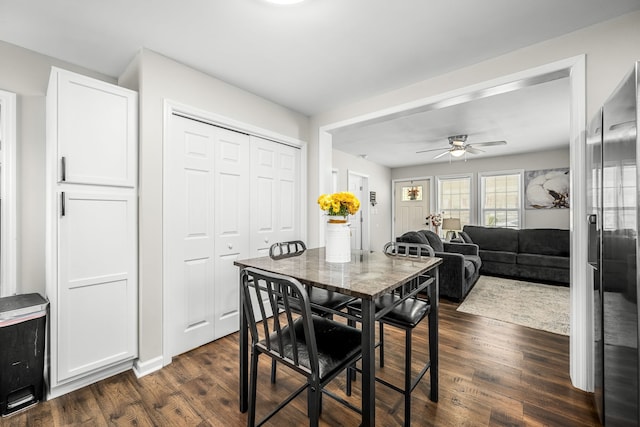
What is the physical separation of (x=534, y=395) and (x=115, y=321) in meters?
2.98

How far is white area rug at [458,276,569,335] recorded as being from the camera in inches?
122

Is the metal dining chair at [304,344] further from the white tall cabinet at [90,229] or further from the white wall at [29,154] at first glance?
the white wall at [29,154]

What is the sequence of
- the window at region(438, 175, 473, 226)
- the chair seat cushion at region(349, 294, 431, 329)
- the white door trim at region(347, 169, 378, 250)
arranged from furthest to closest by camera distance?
the window at region(438, 175, 473, 226) → the white door trim at region(347, 169, 378, 250) → the chair seat cushion at region(349, 294, 431, 329)

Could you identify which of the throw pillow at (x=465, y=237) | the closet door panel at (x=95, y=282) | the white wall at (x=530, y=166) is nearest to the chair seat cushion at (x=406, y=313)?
the closet door panel at (x=95, y=282)

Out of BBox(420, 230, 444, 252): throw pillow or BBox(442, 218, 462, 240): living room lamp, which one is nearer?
BBox(420, 230, 444, 252): throw pillow

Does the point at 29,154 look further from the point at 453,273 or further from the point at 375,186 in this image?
the point at 375,186

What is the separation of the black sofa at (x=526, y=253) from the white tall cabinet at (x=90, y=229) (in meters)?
5.79

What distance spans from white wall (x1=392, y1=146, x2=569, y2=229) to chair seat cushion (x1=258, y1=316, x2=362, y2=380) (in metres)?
6.19

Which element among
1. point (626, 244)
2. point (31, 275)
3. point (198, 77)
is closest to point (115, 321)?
point (31, 275)

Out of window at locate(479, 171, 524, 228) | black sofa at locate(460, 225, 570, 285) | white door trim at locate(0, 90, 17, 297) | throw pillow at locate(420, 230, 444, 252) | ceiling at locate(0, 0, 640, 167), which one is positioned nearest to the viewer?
ceiling at locate(0, 0, 640, 167)

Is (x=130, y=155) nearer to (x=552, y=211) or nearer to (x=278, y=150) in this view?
(x=278, y=150)

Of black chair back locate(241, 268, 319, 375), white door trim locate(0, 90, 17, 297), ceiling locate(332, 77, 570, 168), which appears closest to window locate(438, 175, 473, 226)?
ceiling locate(332, 77, 570, 168)

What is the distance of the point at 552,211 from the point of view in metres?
5.61

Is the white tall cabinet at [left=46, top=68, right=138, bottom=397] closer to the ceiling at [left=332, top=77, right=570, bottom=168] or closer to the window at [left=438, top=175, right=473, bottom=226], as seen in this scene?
the ceiling at [left=332, top=77, right=570, bottom=168]
